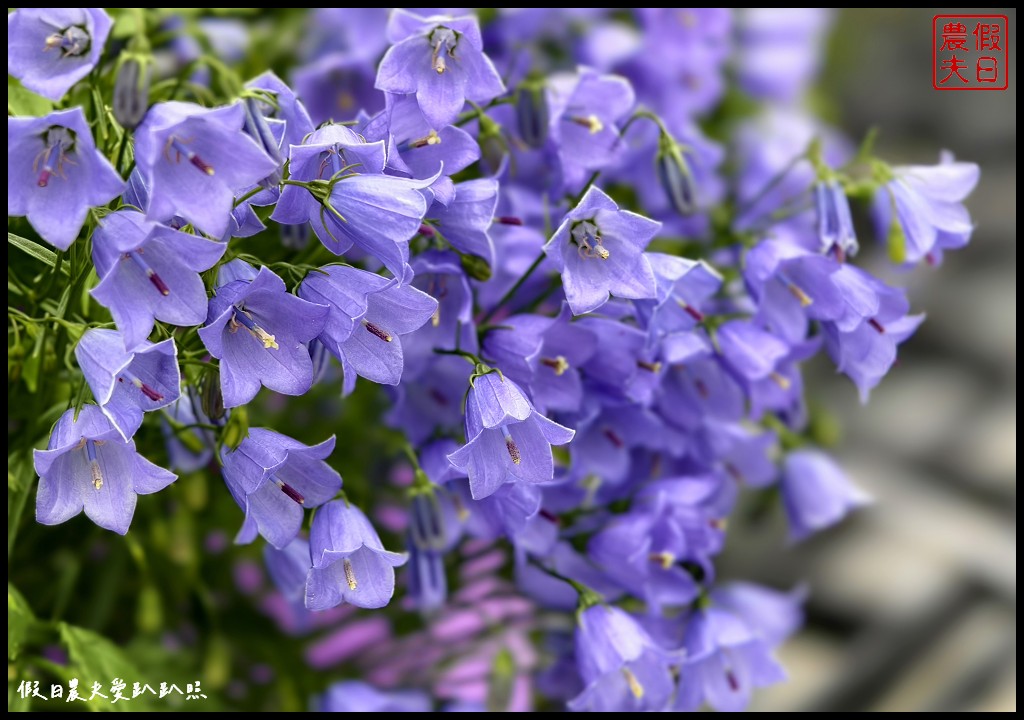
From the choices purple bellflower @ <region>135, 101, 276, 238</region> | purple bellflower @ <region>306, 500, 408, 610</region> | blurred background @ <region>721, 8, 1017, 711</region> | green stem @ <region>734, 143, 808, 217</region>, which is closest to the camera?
purple bellflower @ <region>135, 101, 276, 238</region>

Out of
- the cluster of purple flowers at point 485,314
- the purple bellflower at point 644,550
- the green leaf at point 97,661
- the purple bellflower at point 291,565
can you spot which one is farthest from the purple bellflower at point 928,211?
the green leaf at point 97,661

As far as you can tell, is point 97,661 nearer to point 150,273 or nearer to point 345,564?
point 345,564

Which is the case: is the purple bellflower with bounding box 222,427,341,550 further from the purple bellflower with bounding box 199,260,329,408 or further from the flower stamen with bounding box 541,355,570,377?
the flower stamen with bounding box 541,355,570,377

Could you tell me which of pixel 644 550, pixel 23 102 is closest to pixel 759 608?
pixel 644 550

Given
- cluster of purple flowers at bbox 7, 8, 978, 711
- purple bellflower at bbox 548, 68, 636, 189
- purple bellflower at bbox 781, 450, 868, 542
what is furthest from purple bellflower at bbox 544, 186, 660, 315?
purple bellflower at bbox 781, 450, 868, 542

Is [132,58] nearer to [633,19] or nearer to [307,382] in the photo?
[307,382]

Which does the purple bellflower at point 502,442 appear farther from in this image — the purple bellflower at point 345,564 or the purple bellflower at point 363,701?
the purple bellflower at point 363,701

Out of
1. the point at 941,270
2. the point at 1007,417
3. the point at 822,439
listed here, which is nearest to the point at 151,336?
the point at 822,439
